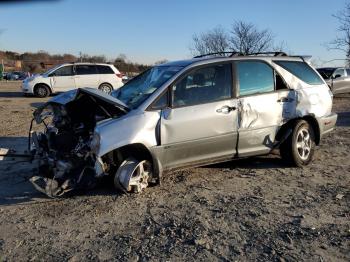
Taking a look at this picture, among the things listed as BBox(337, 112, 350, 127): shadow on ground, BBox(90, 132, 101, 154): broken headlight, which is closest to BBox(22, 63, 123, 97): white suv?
BBox(337, 112, 350, 127): shadow on ground

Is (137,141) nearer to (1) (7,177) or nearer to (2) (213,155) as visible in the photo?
(2) (213,155)

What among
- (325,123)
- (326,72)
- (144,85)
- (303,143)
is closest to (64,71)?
(326,72)

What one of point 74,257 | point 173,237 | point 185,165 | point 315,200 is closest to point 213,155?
point 185,165

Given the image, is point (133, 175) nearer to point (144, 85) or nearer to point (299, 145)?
point (144, 85)

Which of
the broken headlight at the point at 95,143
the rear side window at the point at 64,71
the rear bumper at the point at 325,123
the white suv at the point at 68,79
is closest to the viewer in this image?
the broken headlight at the point at 95,143

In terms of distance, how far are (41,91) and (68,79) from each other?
1.38m

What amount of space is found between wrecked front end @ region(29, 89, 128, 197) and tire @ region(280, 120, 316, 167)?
2.58 meters

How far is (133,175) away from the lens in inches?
214

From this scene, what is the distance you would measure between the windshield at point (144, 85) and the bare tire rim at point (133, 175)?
2.33 ft

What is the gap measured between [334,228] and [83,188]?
2880 millimetres

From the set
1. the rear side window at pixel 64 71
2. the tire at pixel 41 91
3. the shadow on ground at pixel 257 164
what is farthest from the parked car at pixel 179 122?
the tire at pixel 41 91

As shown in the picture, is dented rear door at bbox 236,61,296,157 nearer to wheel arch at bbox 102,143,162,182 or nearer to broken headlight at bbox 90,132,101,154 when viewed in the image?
wheel arch at bbox 102,143,162,182

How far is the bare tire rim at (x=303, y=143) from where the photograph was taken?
6746mm

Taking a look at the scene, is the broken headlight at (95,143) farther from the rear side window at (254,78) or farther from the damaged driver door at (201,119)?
the rear side window at (254,78)
